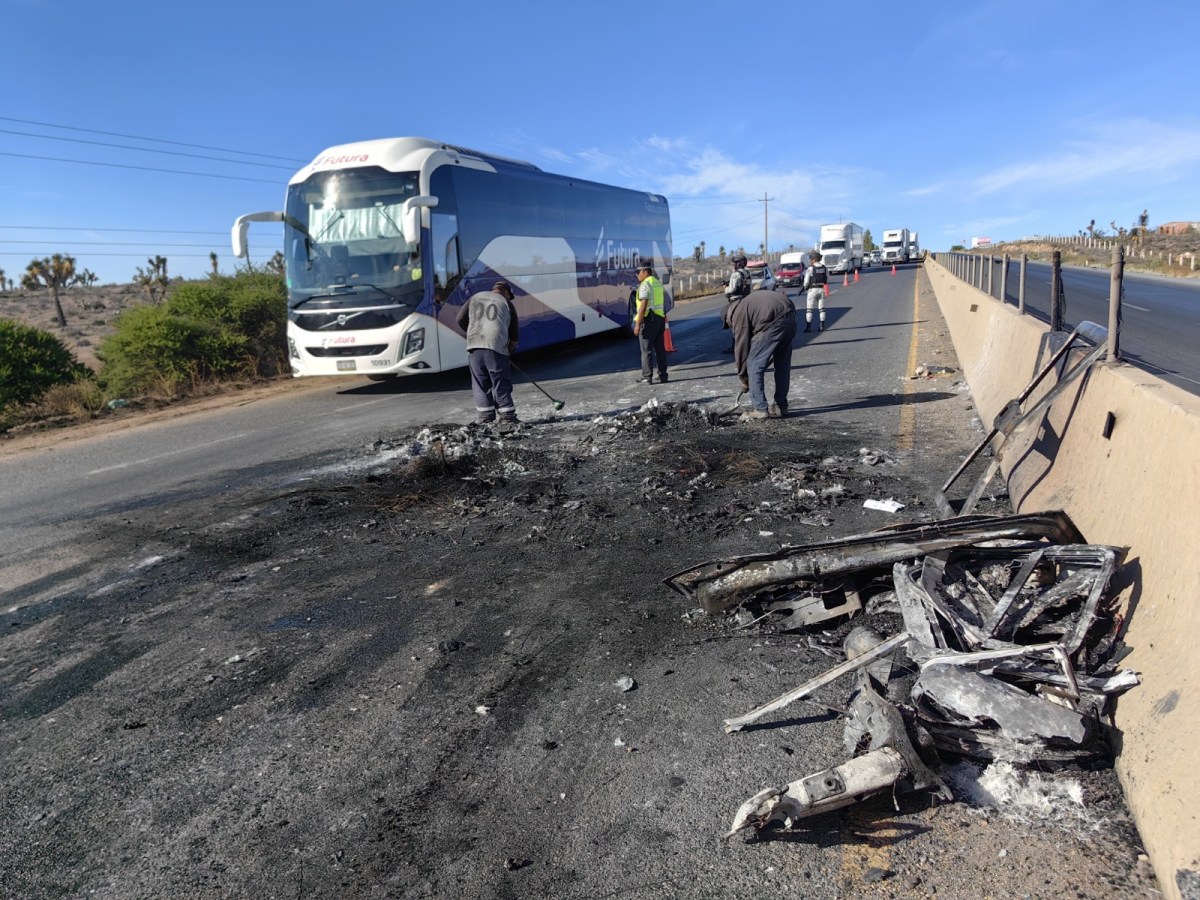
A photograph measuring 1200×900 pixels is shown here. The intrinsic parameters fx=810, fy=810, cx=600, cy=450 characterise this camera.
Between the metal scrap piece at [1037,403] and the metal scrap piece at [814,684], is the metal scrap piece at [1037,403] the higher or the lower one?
the higher one

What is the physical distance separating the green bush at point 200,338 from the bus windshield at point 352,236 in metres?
3.93

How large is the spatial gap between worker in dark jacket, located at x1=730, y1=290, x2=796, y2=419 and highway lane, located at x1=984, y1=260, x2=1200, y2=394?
3197 mm

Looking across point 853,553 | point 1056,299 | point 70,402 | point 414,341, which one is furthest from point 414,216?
point 853,553

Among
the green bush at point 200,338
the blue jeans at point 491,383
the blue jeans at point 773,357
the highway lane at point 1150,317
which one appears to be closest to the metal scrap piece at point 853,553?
the highway lane at point 1150,317

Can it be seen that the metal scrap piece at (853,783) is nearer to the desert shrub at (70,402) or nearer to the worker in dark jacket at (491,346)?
the worker in dark jacket at (491,346)

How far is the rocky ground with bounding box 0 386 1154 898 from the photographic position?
249 cm

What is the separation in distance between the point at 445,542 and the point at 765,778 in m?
3.34

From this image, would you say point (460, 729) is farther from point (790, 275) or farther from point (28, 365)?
point (790, 275)

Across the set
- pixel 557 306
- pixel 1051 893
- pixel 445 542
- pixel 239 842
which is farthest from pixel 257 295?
pixel 1051 893

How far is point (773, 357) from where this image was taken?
923cm

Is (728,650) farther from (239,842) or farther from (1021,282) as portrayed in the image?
(1021,282)

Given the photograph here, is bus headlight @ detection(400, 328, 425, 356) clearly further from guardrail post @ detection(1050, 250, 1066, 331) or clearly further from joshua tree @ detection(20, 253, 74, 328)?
joshua tree @ detection(20, 253, 74, 328)

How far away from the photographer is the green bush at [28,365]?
13.5m

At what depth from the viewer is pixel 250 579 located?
17.0ft
